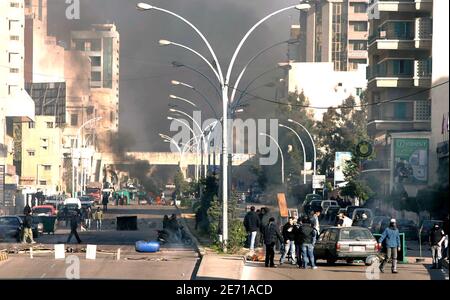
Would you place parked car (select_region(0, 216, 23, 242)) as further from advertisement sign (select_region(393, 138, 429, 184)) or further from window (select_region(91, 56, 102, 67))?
window (select_region(91, 56, 102, 67))

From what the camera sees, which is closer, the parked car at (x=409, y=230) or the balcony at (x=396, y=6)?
the parked car at (x=409, y=230)

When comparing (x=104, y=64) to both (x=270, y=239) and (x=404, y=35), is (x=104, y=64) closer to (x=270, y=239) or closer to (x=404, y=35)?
(x=404, y=35)

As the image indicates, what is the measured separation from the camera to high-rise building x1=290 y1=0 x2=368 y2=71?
6088 inches

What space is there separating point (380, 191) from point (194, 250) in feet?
105

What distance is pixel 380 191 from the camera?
2911 inches

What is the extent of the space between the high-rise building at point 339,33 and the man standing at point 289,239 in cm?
11844

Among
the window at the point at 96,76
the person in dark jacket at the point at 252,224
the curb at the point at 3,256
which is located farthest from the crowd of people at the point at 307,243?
the window at the point at 96,76

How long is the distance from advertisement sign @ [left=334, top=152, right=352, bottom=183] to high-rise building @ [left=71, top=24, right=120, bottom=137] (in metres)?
18.0

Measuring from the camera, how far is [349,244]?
3581cm

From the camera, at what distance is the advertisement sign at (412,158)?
5991cm

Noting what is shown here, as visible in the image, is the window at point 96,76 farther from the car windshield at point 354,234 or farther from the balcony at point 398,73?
the car windshield at point 354,234

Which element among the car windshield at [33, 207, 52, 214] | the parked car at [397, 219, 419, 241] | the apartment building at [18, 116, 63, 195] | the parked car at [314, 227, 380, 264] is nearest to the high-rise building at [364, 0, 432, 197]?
the parked car at [397, 219, 419, 241]
